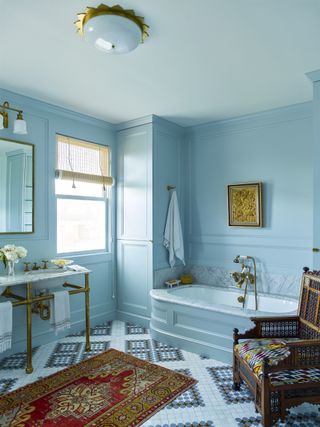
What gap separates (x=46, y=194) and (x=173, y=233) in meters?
1.61

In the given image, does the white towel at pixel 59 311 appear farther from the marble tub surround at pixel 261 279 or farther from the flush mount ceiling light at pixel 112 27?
the flush mount ceiling light at pixel 112 27

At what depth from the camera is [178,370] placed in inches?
109

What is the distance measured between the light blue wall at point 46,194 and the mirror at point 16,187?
71 millimetres

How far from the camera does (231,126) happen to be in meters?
3.99

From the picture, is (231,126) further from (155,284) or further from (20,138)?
(20,138)

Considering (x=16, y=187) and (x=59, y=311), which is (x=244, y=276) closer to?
(x=59, y=311)

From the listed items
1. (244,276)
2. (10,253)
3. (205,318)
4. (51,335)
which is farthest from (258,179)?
(51,335)

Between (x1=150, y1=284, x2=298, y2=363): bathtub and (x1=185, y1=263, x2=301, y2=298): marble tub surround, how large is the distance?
0.43 ft

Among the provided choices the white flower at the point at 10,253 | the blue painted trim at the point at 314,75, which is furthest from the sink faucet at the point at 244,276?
the white flower at the point at 10,253

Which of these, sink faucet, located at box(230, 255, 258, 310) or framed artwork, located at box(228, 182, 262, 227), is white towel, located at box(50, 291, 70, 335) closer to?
sink faucet, located at box(230, 255, 258, 310)

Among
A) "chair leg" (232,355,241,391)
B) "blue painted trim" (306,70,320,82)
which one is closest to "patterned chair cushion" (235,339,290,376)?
"chair leg" (232,355,241,391)

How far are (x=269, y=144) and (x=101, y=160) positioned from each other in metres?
2.12

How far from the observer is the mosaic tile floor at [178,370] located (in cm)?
210

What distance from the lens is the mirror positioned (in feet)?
10.0
